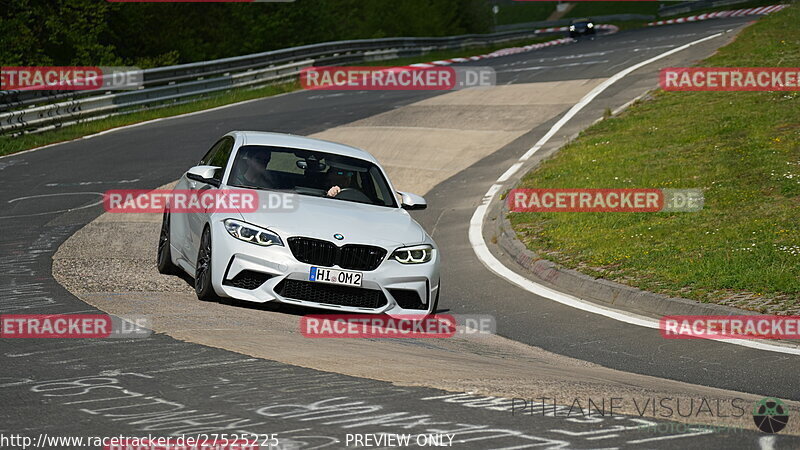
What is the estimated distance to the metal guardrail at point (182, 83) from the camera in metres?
24.8

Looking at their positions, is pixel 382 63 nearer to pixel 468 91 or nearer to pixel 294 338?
pixel 468 91

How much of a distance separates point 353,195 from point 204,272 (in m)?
1.84

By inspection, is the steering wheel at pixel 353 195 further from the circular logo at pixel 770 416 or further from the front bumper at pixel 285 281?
the circular logo at pixel 770 416

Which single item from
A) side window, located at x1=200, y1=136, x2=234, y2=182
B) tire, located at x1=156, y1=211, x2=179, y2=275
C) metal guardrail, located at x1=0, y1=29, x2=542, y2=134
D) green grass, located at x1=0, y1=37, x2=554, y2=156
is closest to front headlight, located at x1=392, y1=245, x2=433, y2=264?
side window, located at x1=200, y1=136, x2=234, y2=182

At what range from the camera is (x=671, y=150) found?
19047 mm

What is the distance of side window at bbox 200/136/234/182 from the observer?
36.1ft

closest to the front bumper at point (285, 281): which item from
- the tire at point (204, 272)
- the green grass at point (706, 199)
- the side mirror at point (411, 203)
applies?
the tire at point (204, 272)

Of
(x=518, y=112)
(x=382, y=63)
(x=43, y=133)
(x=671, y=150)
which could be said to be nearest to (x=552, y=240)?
(x=671, y=150)

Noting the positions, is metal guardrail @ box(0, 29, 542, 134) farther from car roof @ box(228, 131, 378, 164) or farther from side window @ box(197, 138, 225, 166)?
car roof @ box(228, 131, 378, 164)

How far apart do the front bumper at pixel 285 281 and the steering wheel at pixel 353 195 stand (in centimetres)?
122

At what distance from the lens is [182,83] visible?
32.0 m

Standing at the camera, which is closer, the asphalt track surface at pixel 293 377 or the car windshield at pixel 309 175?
the asphalt track surface at pixel 293 377

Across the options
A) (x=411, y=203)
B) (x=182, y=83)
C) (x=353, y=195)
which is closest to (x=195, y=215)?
(x=353, y=195)

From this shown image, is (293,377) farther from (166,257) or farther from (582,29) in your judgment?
(582,29)
